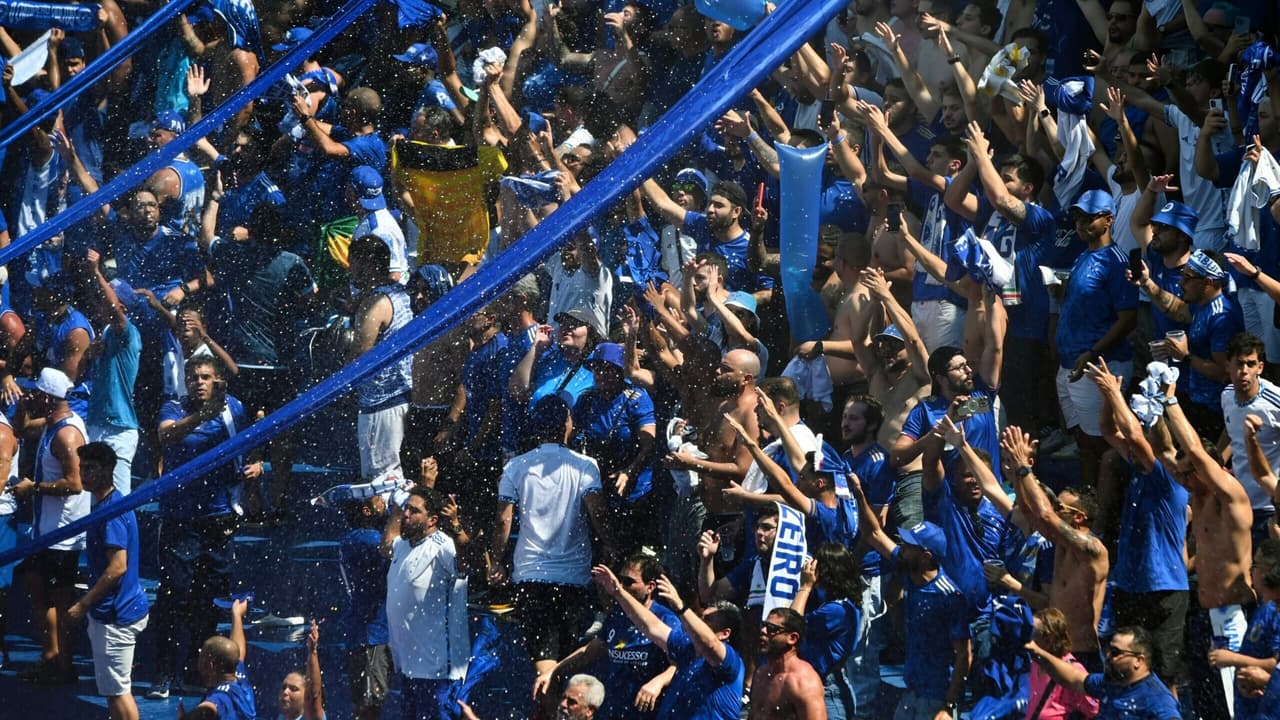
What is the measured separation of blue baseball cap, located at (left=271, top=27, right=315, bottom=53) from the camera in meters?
12.0

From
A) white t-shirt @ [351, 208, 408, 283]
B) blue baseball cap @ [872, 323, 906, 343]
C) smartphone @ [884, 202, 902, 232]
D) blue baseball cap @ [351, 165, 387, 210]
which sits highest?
blue baseball cap @ [351, 165, 387, 210]

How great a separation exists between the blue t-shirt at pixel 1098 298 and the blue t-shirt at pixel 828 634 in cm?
162

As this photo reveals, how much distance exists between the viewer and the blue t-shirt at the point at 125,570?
30.9 ft

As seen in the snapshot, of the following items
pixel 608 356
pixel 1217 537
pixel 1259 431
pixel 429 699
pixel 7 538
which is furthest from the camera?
pixel 7 538

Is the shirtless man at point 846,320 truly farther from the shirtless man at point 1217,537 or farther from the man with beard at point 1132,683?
the man with beard at point 1132,683

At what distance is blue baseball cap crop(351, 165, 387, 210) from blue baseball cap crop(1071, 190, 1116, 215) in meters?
3.93

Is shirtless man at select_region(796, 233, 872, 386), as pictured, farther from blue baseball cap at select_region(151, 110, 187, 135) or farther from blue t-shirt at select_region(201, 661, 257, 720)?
blue baseball cap at select_region(151, 110, 187, 135)

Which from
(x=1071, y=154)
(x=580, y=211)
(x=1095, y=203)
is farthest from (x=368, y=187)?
(x=1095, y=203)

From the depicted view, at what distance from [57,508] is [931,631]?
4.77m

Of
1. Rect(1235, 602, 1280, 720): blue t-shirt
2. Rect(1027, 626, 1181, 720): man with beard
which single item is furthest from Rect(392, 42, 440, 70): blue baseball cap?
Rect(1235, 602, 1280, 720): blue t-shirt

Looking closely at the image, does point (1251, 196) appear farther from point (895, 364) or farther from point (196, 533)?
point (196, 533)

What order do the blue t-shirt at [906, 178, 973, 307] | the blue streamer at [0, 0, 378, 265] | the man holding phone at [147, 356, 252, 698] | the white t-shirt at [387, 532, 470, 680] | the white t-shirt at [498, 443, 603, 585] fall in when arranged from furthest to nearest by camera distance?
the blue streamer at [0, 0, 378, 265]
the man holding phone at [147, 356, 252, 698]
the blue t-shirt at [906, 178, 973, 307]
the white t-shirt at [498, 443, 603, 585]
the white t-shirt at [387, 532, 470, 680]

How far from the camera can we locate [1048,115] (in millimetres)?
9000

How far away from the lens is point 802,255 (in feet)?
30.6
